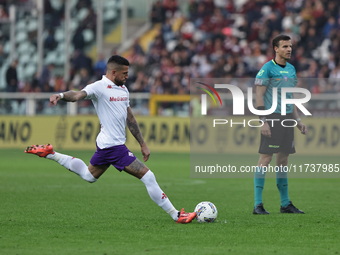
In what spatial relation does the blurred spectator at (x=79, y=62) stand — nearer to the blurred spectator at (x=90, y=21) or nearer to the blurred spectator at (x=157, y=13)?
the blurred spectator at (x=90, y=21)

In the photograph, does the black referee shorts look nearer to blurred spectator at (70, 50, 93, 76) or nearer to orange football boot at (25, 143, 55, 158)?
orange football boot at (25, 143, 55, 158)

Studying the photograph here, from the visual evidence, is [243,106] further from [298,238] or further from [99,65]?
[298,238]

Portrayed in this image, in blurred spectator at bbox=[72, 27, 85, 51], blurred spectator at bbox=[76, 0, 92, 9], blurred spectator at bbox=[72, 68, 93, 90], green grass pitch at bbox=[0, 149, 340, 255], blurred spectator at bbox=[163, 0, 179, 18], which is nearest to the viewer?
green grass pitch at bbox=[0, 149, 340, 255]

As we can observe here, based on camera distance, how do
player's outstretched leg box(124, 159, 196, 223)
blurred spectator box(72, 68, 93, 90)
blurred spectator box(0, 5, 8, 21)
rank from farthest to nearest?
blurred spectator box(0, 5, 8, 21), blurred spectator box(72, 68, 93, 90), player's outstretched leg box(124, 159, 196, 223)

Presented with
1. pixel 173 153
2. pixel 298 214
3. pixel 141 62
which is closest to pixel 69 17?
pixel 141 62

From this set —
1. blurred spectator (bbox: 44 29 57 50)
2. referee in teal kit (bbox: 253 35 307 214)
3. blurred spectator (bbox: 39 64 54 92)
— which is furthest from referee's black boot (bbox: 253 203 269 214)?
blurred spectator (bbox: 44 29 57 50)

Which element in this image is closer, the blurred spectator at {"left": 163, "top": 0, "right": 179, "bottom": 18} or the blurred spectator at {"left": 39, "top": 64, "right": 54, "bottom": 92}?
the blurred spectator at {"left": 39, "top": 64, "right": 54, "bottom": 92}

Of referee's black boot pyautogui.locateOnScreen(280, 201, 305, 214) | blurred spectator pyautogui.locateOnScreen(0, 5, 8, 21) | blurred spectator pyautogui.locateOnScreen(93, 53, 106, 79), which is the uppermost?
blurred spectator pyautogui.locateOnScreen(0, 5, 8, 21)

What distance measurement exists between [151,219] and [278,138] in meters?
1.93

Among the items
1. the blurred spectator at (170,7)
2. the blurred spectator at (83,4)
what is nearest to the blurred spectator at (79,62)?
the blurred spectator at (83,4)

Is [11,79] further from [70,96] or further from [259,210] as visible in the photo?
[70,96]

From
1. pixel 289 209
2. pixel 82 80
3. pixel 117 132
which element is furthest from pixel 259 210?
pixel 82 80

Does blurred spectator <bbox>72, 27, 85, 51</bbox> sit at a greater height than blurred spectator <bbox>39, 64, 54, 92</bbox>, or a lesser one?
greater

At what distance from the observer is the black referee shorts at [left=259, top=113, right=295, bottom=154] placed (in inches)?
308
